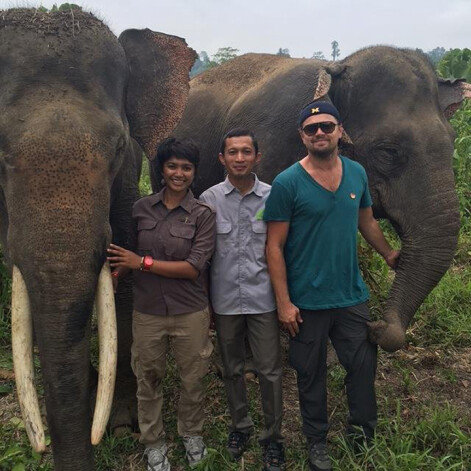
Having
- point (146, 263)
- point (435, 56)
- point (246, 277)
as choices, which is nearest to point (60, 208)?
point (146, 263)

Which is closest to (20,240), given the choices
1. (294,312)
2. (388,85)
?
(294,312)

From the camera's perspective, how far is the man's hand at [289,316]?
104 inches

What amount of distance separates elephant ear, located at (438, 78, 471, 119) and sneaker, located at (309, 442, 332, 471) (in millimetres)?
2109

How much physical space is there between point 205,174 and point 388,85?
1.82m

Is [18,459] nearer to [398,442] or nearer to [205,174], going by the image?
[398,442]

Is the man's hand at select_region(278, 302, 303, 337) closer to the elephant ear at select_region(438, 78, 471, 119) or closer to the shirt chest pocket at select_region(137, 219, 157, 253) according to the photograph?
the shirt chest pocket at select_region(137, 219, 157, 253)

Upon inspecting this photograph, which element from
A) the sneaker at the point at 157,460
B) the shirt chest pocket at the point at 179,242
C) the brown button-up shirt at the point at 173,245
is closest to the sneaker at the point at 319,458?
the sneaker at the point at 157,460

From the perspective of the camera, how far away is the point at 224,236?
274cm

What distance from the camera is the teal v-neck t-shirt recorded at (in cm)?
258

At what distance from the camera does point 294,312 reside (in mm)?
2648

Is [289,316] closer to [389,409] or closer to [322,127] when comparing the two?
[322,127]

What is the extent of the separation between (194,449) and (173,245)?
104cm

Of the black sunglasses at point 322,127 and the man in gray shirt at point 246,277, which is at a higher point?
the black sunglasses at point 322,127

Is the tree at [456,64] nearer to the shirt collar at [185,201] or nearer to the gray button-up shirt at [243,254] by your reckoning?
the gray button-up shirt at [243,254]
